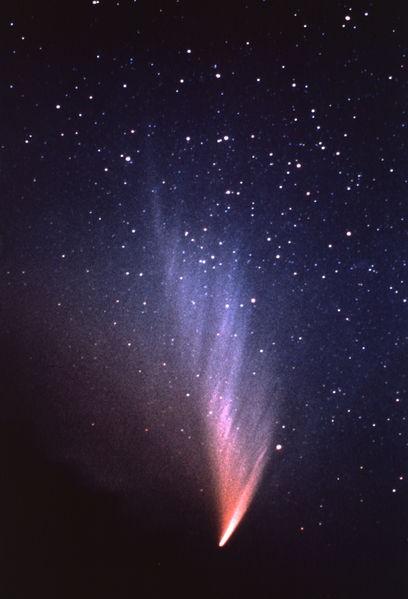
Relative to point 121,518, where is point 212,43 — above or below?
above

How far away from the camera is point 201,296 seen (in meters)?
0.64

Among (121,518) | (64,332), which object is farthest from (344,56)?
(121,518)

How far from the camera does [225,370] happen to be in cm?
65

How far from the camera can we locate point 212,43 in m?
0.61

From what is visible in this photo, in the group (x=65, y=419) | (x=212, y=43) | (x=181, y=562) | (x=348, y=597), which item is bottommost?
(x=348, y=597)

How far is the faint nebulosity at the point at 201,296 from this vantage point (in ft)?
2.00

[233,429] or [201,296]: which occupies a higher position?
[201,296]

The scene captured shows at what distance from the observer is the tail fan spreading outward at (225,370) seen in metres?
0.64

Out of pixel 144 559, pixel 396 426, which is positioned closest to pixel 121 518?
pixel 144 559

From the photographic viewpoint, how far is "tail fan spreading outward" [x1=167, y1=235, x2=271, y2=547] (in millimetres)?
635

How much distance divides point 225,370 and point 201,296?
89mm

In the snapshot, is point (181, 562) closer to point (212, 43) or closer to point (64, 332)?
point (64, 332)

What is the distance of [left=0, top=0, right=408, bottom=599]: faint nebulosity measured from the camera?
0.61 meters

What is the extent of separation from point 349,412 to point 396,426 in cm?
6
